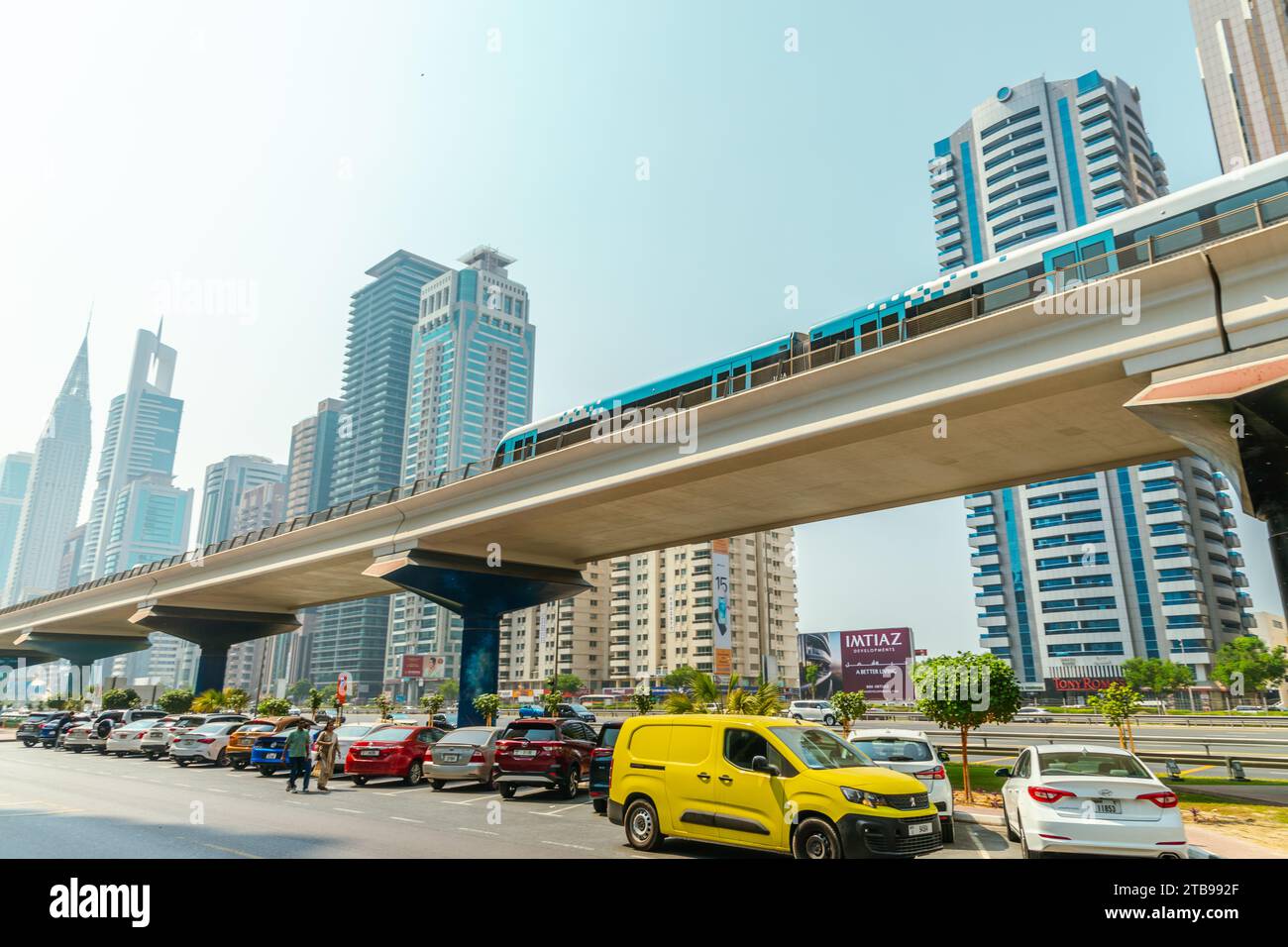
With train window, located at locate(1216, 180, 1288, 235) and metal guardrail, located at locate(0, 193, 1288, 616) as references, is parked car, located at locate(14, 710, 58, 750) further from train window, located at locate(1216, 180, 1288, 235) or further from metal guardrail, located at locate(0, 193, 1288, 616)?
train window, located at locate(1216, 180, 1288, 235)

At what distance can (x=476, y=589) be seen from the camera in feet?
139

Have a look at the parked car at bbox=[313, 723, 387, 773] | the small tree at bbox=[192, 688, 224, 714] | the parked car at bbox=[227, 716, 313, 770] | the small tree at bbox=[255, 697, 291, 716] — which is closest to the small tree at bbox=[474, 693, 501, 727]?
the parked car at bbox=[227, 716, 313, 770]

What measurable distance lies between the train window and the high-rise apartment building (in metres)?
123

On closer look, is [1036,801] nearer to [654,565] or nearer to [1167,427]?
[1167,427]

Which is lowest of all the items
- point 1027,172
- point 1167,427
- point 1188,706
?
point 1188,706

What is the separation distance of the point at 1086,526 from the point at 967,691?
398ft

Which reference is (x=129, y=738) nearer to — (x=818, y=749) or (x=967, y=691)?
(x=967, y=691)

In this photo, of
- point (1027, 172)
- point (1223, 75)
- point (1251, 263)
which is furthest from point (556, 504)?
point (1223, 75)

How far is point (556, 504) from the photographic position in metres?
30.5

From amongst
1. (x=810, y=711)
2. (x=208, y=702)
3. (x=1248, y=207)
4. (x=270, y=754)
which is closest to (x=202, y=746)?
(x=270, y=754)

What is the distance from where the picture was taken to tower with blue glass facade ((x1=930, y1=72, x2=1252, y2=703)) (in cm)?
11500

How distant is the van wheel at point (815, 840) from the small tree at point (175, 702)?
6576cm
